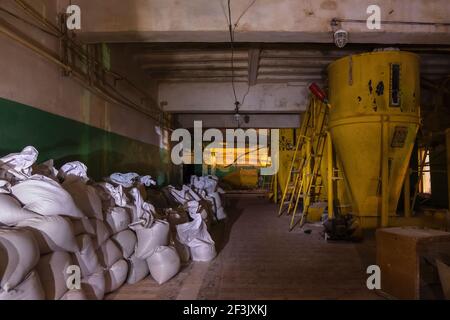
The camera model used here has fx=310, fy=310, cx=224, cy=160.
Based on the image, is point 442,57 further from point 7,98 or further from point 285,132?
point 7,98

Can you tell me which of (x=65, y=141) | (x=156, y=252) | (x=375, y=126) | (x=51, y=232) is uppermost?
(x=375, y=126)

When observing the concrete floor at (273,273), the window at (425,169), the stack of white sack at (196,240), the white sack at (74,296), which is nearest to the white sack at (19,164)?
the white sack at (74,296)

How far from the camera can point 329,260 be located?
312 cm

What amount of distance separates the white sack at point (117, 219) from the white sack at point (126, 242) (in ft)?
0.14

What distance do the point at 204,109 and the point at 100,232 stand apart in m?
4.16

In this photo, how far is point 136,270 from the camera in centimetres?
249

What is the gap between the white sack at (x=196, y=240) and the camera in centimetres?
308

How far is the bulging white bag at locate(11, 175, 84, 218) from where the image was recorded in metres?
1.79

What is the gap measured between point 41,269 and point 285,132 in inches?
313

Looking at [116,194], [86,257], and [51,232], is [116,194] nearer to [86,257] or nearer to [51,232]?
[86,257]

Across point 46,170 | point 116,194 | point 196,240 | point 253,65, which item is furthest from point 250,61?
point 46,170

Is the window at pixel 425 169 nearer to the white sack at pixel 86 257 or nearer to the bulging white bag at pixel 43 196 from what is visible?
the white sack at pixel 86 257
